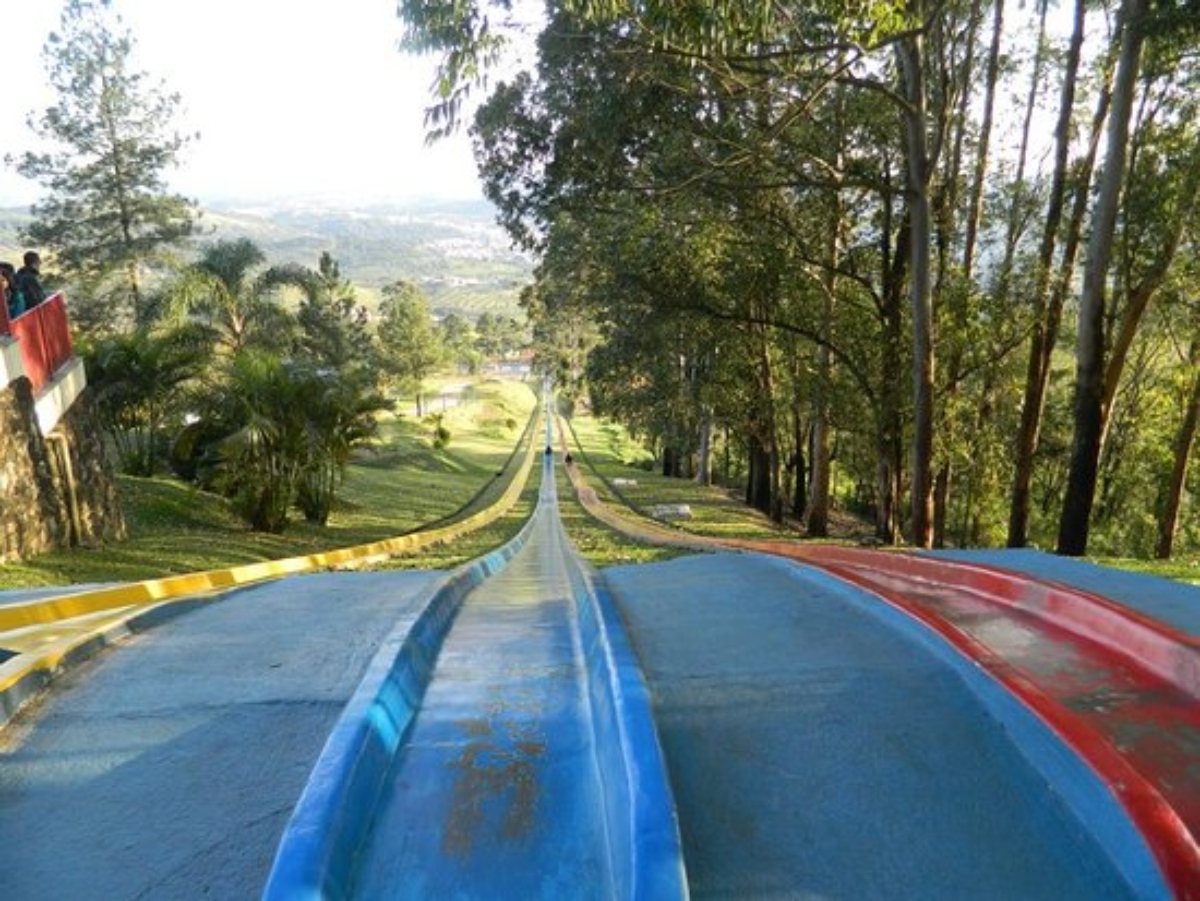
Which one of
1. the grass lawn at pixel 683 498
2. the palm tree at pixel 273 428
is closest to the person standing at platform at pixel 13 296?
the palm tree at pixel 273 428

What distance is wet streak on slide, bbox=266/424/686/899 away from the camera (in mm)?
2125

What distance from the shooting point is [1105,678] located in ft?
11.1

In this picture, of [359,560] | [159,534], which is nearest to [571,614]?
[359,560]

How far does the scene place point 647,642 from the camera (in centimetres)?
411

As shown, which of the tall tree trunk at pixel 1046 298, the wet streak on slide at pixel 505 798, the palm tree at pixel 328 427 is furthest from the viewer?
the palm tree at pixel 328 427

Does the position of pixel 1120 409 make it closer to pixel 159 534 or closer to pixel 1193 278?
pixel 1193 278

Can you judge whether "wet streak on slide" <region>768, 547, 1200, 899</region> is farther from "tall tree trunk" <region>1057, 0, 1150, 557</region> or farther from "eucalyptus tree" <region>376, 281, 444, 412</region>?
"eucalyptus tree" <region>376, 281, 444, 412</region>

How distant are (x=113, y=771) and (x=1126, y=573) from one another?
5.63 metres

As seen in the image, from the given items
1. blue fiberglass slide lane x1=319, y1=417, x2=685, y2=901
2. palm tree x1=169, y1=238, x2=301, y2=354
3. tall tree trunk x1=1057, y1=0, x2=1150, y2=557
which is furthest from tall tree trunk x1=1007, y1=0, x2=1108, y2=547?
palm tree x1=169, y1=238, x2=301, y2=354

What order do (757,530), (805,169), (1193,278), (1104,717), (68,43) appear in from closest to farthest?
(1104,717)
(805,169)
(1193,278)
(757,530)
(68,43)

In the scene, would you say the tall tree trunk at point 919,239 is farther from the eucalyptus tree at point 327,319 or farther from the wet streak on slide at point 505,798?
the eucalyptus tree at point 327,319

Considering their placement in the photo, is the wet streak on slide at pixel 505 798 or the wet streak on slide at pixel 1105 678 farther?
the wet streak on slide at pixel 1105 678

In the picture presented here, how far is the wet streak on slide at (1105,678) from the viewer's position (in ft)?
7.42

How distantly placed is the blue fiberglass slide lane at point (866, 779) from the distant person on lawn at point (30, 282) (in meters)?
11.3
